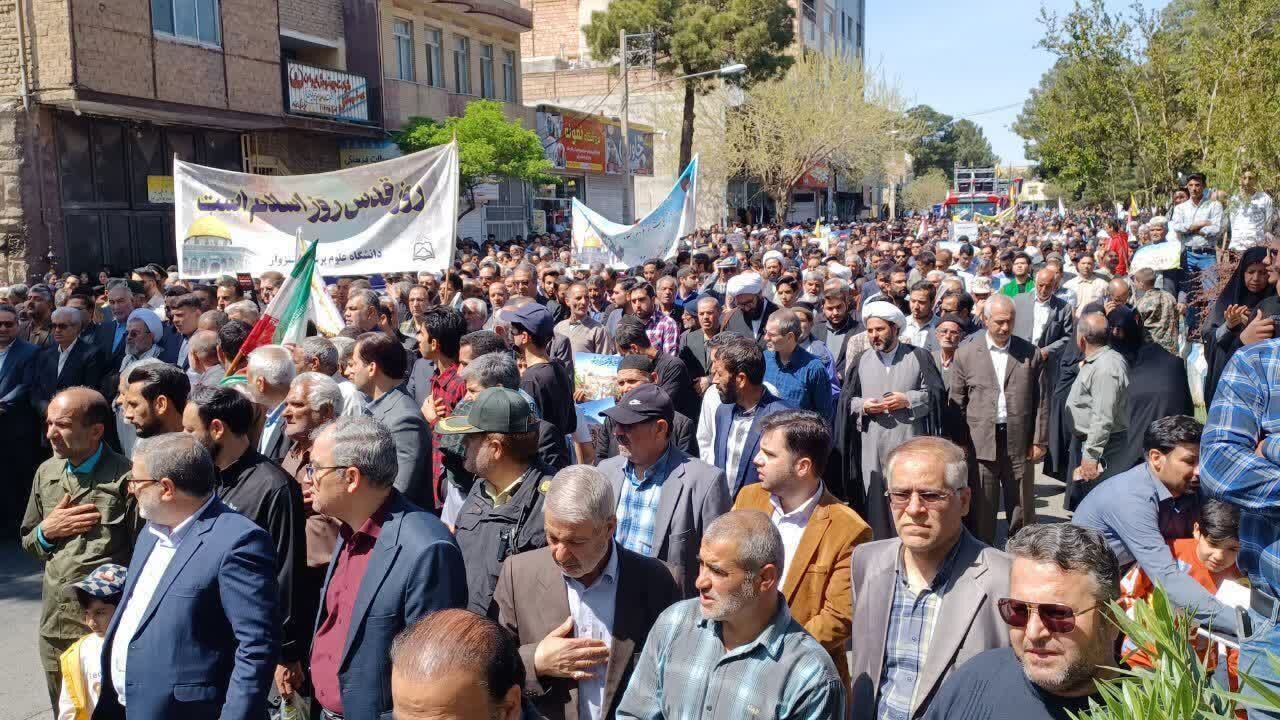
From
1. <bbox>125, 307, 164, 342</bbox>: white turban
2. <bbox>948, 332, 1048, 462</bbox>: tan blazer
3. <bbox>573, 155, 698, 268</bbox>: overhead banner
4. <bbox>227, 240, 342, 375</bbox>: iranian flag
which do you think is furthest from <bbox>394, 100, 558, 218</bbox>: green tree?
<bbox>948, 332, 1048, 462</bbox>: tan blazer

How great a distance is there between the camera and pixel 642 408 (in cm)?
458

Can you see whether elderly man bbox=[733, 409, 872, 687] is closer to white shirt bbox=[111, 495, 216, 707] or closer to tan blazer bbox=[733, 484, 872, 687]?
tan blazer bbox=[733, 484, 872, 687]

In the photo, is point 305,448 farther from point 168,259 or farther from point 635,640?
point 168,259

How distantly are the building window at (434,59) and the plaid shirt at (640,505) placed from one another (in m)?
26.7

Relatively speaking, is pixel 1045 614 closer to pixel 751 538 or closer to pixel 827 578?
pixel 751 538

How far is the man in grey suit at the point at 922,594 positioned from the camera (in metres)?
3.35

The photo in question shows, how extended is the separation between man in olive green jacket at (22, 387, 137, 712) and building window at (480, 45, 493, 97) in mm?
29000

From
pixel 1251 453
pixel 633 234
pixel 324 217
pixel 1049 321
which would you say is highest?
pixel 324 217

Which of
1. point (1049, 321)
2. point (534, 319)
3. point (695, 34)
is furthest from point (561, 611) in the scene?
point (695, 34)

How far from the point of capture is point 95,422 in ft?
16.5

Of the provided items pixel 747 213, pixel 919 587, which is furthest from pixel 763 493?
pixel 747 213

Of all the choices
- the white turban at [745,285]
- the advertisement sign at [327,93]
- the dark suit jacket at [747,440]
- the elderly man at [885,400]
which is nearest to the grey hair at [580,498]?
the dark suit jacket at [747,440]

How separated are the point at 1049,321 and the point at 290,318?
695 centimetres

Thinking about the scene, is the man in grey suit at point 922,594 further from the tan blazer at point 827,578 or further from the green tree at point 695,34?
the green tree at point 695,34
